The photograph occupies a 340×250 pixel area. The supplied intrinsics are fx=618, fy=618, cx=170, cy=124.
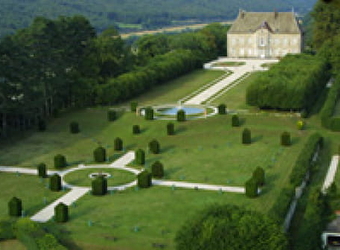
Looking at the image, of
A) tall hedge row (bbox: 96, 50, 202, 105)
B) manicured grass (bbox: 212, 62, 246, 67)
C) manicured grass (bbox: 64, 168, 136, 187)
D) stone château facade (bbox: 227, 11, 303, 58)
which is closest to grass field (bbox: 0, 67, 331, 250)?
tall hedge row (bbox: 96, 50, 202, 105)

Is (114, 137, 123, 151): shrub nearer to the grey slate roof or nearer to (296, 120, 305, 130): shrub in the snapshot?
(296, 120, 305, 130): shrub

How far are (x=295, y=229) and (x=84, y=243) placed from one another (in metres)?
11.8

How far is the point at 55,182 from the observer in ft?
135

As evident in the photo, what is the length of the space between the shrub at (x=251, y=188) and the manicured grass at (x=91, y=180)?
8982mm

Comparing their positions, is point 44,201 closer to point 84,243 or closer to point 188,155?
point 84,243

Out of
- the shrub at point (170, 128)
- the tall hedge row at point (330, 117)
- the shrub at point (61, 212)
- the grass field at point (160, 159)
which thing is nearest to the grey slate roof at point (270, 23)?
the grass field at point (160, 159)

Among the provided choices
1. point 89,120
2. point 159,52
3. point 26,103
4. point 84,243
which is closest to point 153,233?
point 84,243

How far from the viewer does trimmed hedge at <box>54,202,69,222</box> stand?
35469 mm

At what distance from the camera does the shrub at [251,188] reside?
3834 centimetres

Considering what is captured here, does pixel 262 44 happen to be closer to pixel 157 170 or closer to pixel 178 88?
pixel 178 88

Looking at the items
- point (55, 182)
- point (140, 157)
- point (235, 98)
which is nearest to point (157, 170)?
point (140, 157)

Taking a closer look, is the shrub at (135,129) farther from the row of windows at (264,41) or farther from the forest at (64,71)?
the row of windows at (264,41)

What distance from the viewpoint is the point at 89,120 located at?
64.2 metres

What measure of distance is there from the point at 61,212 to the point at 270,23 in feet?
275
